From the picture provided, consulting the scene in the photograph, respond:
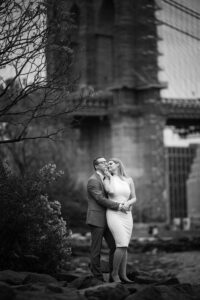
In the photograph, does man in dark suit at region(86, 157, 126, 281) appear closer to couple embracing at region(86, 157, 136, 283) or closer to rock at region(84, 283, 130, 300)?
couple embracing at region(86, 157, 136, 283)

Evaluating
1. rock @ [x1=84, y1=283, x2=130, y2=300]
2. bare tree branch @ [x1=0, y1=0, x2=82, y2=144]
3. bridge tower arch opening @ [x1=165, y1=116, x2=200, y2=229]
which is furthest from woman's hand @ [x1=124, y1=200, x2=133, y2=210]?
bridge tower arch opening @ [x1=165, y1=116, x2=200, y2=229]

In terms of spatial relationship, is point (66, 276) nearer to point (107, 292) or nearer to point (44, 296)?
point (107, 292)

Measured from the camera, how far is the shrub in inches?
543

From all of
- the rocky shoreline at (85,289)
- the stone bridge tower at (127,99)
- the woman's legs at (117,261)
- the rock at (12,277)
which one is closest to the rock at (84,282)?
the rocky shoreline at (85,289)

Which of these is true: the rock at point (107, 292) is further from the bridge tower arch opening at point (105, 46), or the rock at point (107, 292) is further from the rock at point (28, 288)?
the bridge tower arch opening at point (105, 46)

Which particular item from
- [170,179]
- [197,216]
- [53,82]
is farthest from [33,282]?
[170,179]

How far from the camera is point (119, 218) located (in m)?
12.1

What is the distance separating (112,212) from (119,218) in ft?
0.45

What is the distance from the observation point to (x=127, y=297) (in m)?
10.4

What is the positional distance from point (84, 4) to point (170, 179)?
3202 cm

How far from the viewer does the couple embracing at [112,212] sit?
39.4ft

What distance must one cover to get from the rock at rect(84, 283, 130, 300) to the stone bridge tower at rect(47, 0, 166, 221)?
46.4 meters

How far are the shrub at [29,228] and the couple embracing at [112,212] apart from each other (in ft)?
5.92

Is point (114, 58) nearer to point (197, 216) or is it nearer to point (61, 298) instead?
point (197, 216)
